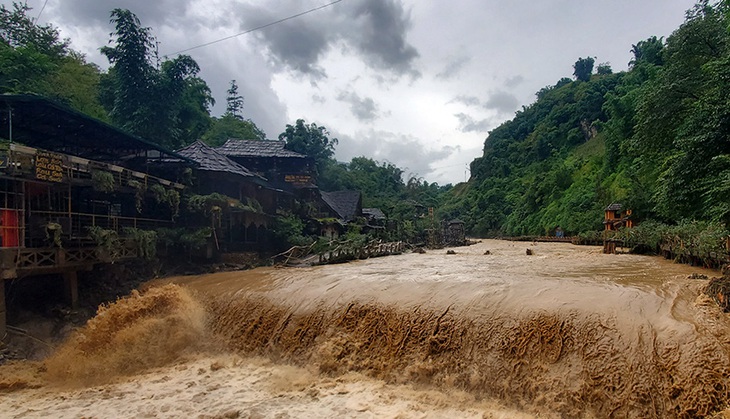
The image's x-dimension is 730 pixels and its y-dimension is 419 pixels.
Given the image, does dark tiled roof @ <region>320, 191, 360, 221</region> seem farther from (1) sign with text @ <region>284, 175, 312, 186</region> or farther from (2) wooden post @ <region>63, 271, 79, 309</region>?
(2) wooden post @ <region>63, 271, 79, 309</region>

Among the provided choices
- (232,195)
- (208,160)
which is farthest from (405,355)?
(232,195)

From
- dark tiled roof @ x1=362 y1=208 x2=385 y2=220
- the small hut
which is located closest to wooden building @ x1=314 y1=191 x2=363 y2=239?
dark tiled roof @ x1=362 y1=208 x2=385 y2=220

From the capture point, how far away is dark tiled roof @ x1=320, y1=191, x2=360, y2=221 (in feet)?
106

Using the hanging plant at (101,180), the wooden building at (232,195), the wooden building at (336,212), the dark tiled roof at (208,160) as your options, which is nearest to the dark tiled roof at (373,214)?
the wooden building at (336,212)

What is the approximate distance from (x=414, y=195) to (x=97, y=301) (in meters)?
58.7

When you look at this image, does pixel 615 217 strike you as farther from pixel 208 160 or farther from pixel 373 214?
pixel 208 160

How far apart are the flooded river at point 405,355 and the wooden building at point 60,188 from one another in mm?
2402

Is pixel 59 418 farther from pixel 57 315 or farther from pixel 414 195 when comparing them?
pixel 414 195

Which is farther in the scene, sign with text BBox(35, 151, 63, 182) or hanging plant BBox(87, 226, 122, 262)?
hanging plant BBox(87, 226, 122, 262)

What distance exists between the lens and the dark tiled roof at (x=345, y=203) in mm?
32438

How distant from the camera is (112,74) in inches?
1000

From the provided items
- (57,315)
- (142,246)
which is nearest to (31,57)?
(142,246)

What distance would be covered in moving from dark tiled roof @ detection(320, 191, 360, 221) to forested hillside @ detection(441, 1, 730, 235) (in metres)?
19.4

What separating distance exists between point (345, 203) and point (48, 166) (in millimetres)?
24755
